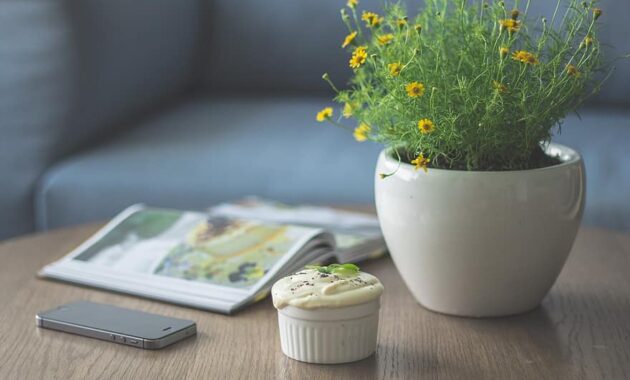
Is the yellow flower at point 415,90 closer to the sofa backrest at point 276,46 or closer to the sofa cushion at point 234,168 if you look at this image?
the sofa cushion at point 234,168

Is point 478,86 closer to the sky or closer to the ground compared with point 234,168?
closer to the sky

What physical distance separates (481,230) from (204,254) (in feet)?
1.16

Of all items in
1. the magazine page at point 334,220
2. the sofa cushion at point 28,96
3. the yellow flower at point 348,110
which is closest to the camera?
the yellow flower at point 348,110

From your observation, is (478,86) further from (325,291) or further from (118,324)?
(118,324)

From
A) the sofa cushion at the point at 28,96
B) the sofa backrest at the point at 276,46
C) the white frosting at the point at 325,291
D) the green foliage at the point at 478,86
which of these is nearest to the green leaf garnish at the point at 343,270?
the white frosting at the point at 325,291

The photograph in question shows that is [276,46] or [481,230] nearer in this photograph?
[481,230]

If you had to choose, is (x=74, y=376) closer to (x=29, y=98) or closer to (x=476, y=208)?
(x=476, y=208)

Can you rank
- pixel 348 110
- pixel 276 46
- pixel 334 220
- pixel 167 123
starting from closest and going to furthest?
pixel 348 110 → pixel 334 220 → pixel 167 123 → pixel 276 46

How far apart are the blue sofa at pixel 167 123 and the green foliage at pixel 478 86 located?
0.68 m

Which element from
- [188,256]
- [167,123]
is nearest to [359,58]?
[188,256]

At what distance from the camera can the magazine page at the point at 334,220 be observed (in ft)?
3.55

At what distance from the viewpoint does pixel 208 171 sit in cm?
169

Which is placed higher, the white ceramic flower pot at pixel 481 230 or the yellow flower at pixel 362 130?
the yellow flower at pixel 362 130

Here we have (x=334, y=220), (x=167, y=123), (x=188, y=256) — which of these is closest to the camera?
(x=188, y=256)
